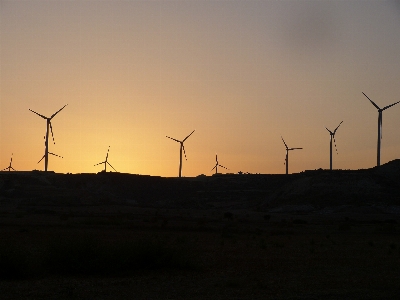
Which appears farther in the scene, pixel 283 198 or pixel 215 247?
pixel 283 198

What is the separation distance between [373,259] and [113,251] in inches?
574

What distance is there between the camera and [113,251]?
31516 millimetres

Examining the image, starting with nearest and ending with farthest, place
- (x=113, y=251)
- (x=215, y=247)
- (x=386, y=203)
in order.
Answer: (x=113, y=251) → (x=215, y=247) → (x=386, y=203)

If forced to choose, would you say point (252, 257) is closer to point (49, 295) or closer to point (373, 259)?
point (373, 259)

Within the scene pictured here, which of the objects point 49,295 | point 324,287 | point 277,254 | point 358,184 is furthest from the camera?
point 358,184

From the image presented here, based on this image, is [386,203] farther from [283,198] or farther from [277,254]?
[277,254]

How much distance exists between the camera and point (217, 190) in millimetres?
183250

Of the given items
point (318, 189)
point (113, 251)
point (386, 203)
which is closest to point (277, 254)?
point (113, 251)

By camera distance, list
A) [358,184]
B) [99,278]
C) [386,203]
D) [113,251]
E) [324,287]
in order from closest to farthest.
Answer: [324,287] < [99,278] < [113,251] < [386,203] < [358,184]

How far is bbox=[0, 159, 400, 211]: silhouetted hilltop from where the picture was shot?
135 meters

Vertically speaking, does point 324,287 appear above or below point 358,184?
below

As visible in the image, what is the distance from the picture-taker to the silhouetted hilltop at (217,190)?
13512cm

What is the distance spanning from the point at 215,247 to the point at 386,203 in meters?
87.3

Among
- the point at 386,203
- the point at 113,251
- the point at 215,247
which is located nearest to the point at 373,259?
the point at 215,247
